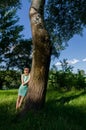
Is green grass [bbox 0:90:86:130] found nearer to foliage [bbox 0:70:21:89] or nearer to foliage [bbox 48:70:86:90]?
foliage [bbox 48:70:86:90]

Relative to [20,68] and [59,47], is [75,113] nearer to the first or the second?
[59,47]

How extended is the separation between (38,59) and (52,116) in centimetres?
234

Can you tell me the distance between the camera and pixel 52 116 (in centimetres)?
1273

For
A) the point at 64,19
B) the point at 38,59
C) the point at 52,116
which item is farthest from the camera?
the point at 64,19

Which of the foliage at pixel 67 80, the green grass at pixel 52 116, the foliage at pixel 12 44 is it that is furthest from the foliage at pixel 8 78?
the green grass at pixel 52 116

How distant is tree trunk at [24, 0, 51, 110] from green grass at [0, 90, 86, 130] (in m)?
0.55

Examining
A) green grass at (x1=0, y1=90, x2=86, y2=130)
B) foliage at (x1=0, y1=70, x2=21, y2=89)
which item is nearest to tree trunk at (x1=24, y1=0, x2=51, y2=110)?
green grass at (x1=0, y1=90, x2=86, y2=130)

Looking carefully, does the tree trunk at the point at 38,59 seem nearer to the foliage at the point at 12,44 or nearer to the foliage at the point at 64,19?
the foliage at the point at 64,19

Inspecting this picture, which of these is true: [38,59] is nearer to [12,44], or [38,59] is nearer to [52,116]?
[52,116]

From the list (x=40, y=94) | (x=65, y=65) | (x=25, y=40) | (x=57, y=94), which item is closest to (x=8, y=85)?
(x=25, y=40)

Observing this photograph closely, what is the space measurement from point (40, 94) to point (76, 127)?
3435 mm

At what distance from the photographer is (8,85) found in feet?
175

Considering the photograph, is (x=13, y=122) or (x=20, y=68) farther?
(x=20, y=68)

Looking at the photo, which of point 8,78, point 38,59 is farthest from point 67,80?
point 8,78
